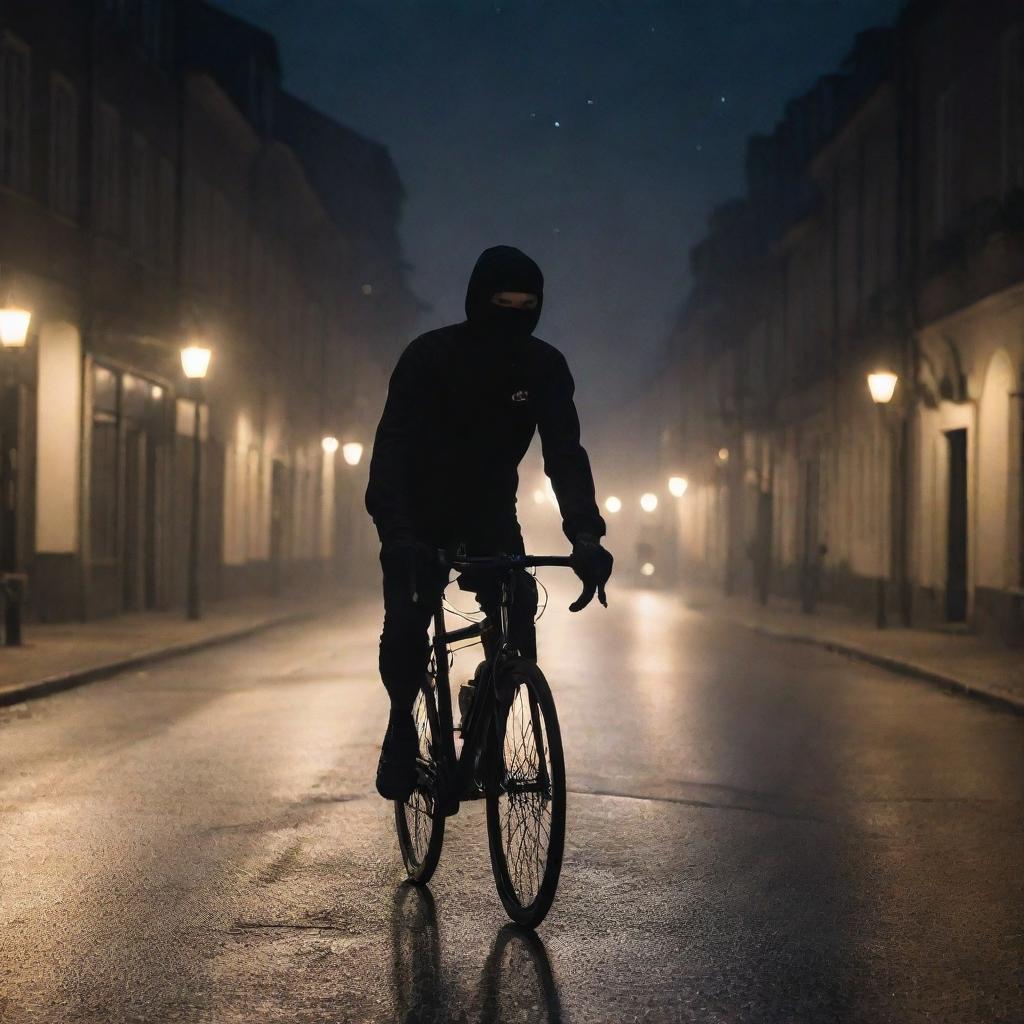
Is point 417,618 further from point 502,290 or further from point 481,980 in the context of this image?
point 481,980

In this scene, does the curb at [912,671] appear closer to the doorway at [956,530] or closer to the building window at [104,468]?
the doorway at [956,530]

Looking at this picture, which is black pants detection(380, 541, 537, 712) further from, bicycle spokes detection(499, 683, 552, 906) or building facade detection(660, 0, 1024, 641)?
building facade detection(660, 0, 1024, 641)

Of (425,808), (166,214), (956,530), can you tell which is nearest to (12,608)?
(166,214)

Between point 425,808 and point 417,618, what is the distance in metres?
0.72

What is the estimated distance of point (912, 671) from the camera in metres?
15.1

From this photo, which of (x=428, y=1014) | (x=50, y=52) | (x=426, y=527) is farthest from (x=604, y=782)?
(x=50, y=52)

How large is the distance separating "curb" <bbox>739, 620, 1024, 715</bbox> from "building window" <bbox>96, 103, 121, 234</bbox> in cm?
1088

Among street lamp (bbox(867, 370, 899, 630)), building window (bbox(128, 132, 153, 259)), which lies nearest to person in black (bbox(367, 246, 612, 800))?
street lamp (bbox(867, 370, 899, 630))

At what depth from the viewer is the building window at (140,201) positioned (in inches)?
923

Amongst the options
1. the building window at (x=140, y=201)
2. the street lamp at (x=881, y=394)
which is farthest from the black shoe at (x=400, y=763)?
the building window at (x=140, y=201)

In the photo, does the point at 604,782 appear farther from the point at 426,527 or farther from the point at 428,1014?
the point at 428,1014

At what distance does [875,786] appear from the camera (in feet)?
26.7

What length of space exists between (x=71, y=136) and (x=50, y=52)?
46.2 inches

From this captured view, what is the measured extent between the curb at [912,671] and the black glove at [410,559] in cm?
795
